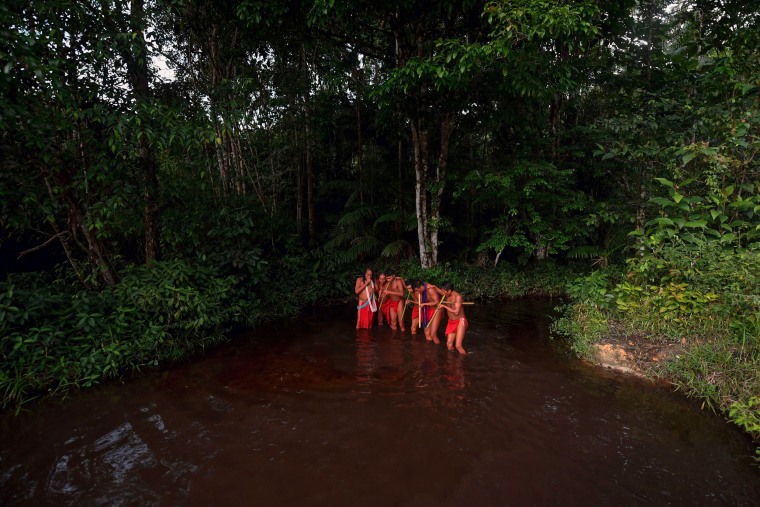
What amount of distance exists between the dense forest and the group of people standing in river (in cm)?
213

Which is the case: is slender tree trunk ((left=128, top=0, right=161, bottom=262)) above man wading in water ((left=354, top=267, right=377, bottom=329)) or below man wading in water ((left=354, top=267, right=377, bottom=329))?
above

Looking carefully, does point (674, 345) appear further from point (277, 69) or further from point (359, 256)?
point (277, 69)

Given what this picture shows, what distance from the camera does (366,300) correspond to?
8.13 meters

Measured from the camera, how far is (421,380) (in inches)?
221

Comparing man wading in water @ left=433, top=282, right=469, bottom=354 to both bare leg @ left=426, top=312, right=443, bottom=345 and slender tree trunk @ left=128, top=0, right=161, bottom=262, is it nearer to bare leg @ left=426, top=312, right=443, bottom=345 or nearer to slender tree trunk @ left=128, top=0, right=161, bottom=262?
bare leg @ left=426, top=312, right=443, bottom=345

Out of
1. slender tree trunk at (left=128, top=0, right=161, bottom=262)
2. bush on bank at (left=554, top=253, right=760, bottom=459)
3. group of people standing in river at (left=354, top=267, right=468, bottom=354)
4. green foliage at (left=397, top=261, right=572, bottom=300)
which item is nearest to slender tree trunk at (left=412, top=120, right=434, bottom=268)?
green foliage at (left=397, top=261, right=572, bottom=300)

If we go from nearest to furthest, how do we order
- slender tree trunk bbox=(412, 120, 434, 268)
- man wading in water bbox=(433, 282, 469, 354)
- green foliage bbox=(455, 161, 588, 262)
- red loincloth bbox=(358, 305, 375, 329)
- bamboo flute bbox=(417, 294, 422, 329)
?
man wading in water bbox=(433, 282, 469, 354) → bamboo flute bbox=(417, 294, 422, 329) → red loincloth bbox=(358, 305, 375, 329) → green foliage bbox=(455, 161, 588, 262) → slender tree trunk bbox=(412, 120, 434, 268)

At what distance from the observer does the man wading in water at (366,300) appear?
8047 millimetres

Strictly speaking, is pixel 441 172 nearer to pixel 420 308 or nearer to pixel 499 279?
pixel 499 279

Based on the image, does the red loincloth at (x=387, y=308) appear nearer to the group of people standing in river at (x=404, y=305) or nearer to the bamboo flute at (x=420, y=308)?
the group of people standing in river at (x=404, y=305)

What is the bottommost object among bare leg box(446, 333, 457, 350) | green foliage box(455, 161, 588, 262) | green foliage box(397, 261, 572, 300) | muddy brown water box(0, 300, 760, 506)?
muddy brown water box(0, 300, 760, 506)

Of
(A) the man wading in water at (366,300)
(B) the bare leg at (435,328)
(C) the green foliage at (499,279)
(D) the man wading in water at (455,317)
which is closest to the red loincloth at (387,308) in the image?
(A) the man wading in water at (366,300)

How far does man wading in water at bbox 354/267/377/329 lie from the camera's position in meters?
8.05

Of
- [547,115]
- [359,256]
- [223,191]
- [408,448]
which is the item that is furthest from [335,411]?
[547,115]
